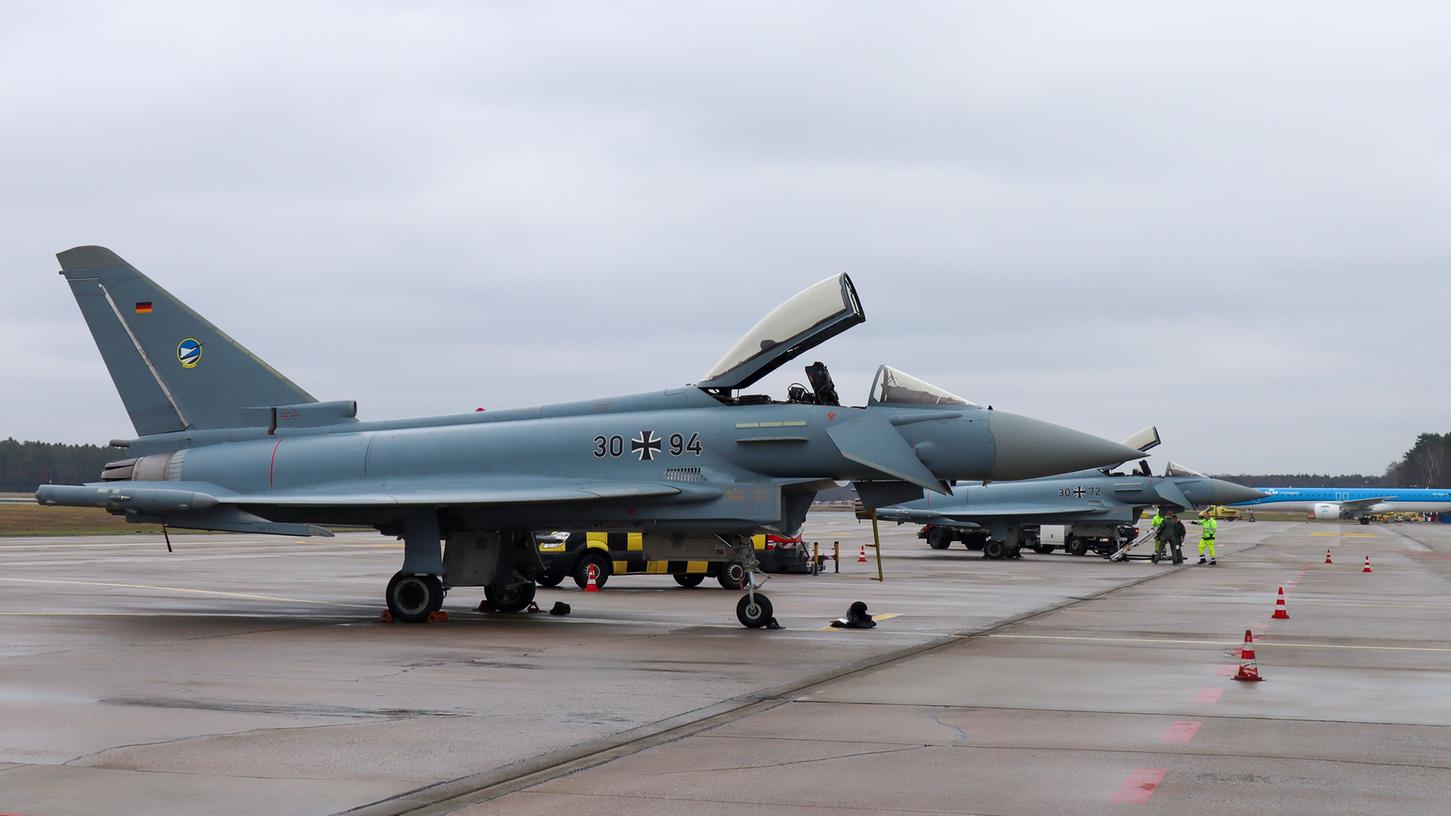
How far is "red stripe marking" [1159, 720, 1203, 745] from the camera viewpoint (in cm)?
793

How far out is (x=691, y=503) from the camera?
1515cm

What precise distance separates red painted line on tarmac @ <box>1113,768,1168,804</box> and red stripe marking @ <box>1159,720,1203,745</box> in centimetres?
98

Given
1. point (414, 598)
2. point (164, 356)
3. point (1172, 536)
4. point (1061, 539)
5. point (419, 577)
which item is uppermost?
point (164, 356)

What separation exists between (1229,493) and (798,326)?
2761 cm

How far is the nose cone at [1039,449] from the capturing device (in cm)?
1493

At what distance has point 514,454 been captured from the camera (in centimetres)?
1611

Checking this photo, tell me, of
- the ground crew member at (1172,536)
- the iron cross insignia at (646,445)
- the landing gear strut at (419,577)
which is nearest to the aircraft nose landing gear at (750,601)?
the iron cross insignia at (646,445)

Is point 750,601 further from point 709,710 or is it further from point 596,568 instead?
point 596,568

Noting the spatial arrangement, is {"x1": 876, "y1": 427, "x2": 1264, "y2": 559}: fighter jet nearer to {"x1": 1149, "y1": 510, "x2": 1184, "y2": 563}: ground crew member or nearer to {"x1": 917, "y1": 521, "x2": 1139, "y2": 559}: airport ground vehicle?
{"x1": 917, "y1": 521, "x2": 1139, "y2": 559}: airport ground vehicle

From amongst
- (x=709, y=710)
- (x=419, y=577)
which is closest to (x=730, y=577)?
(x=419, y=577)

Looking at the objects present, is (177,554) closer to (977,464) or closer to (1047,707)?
(977,464)

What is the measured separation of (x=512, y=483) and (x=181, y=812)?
10.0m

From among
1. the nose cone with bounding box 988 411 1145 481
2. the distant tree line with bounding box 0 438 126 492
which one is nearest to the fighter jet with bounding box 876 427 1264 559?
the nose cone with bounding box 988 411 1145 481

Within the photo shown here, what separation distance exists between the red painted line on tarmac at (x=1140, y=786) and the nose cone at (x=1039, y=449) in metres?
8.08
